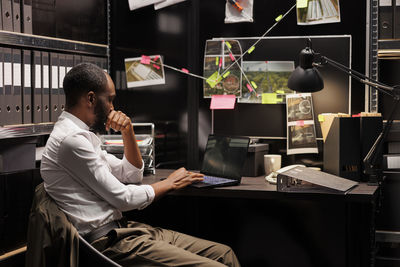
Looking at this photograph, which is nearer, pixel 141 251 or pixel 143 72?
pixel 141 251

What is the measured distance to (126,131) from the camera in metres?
2.28

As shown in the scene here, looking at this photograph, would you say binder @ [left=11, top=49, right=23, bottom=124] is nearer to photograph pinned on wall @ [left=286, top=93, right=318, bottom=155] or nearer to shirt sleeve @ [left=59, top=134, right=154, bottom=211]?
shirt sleeve @ [left=59, top=134, right=154, bottom=211]

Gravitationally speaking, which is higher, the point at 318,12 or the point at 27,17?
the point at 318,12

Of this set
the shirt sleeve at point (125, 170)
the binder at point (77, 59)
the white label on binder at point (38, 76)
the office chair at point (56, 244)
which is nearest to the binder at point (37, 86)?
the white label on binder at point (38, 76)

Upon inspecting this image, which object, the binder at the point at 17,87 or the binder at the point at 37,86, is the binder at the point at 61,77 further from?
the binder at the point at 17,87

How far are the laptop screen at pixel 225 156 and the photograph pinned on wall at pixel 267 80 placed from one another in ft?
1.45

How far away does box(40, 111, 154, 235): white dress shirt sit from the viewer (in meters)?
1.83

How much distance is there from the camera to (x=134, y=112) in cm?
308

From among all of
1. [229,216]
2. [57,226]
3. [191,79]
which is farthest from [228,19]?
[57,226]

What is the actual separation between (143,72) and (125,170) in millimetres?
866

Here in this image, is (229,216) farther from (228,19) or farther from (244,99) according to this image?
(228,19)

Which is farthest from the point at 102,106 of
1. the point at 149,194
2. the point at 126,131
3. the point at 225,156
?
the point at 225,156

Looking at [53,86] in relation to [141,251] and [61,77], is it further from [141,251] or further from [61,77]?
[141,251]

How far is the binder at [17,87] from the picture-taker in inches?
90.7
